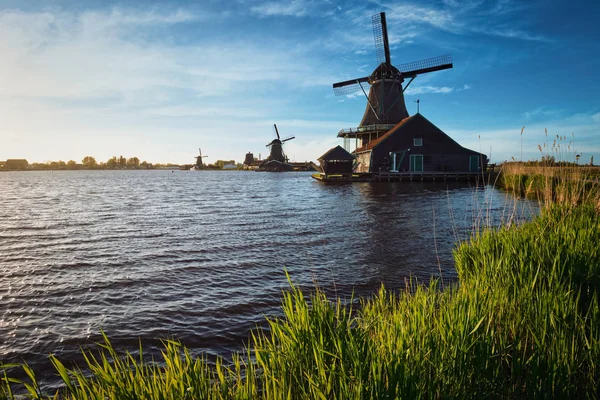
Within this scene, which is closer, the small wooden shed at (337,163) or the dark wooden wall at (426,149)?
the dark wooden wall at (426,149)

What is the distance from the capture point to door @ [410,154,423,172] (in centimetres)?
4202

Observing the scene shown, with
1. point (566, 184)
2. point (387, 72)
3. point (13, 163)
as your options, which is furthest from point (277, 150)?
point (13, 163)

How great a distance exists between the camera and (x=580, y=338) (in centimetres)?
325

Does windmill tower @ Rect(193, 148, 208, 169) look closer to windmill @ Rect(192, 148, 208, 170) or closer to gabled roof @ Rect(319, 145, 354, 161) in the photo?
windmill @ Rect(192, 148, 208, 170)

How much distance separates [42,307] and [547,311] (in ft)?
26.6

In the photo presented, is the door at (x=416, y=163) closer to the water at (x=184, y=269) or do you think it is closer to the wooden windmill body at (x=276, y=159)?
the water at (x=184, y=269)

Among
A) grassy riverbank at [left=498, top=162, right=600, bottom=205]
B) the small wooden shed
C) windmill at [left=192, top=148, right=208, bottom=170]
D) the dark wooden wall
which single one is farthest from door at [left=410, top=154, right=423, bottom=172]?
windmill at [left=192, top=148, right=208, bottom=170]

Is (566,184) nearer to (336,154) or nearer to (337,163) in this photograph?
(336,154)

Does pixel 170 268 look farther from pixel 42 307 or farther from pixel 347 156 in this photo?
pixel 347 156

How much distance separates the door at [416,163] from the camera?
42.0 metres

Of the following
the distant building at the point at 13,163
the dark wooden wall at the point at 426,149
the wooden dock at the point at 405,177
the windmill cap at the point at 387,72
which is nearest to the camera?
the wooden dock at the point at 405,177

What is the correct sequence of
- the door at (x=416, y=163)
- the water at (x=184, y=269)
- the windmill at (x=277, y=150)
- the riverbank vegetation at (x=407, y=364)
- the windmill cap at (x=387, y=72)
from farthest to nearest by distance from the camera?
1. the windmill at (x=277, y=150)
2. the windmill cap at (x=387, y=72)
3. the door at (x=416, y=163)
4. the water at (x=184, y=269)
5. the riverbank vegetation at (x=407, y=364)

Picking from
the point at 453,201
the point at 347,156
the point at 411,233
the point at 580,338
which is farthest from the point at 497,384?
the point at 347,156

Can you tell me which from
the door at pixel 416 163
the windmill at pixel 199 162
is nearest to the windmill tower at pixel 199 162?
the windmill at pixel 199 162
